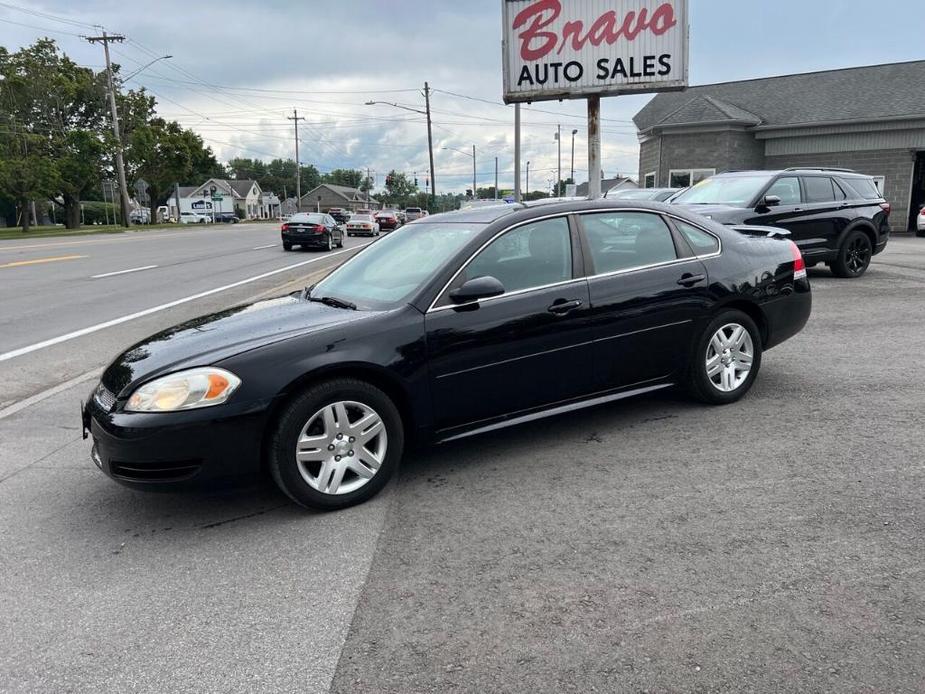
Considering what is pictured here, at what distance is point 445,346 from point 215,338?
1272 mm

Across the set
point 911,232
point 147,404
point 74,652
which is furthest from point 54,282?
point 911,232

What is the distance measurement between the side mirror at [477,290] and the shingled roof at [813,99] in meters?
24.7

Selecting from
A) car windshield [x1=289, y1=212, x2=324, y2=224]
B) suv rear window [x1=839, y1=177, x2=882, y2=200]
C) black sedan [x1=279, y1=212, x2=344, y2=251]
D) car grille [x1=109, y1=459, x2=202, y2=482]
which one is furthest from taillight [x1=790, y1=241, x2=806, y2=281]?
car windshield [x1=289, y1=212, x2=324, y2=224]

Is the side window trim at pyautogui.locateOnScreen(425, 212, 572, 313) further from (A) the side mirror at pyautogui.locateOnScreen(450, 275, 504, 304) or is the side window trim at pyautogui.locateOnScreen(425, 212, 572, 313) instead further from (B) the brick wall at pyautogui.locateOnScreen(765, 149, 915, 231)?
(B) the brick wall at pyautogui.locateOnScreen(765, 149, 915, 231)

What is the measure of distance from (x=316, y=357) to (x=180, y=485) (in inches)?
35.5

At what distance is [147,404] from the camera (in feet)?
11.6

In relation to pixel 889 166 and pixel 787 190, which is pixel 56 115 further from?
pixel 787 190

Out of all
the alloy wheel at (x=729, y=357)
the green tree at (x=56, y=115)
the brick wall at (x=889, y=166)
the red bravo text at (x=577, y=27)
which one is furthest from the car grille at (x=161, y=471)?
the green tree at (x=56, y=115)

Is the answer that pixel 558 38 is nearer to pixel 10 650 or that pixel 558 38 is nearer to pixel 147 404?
pixel 147 404

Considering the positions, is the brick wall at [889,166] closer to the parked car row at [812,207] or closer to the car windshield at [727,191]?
the parked car row at [812,207]

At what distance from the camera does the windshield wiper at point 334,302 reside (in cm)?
430

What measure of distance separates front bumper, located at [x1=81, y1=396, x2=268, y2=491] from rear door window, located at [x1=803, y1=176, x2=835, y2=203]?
1026 centimetres

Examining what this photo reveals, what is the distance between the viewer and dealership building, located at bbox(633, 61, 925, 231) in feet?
83.4

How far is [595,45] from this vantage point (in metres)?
15.2
